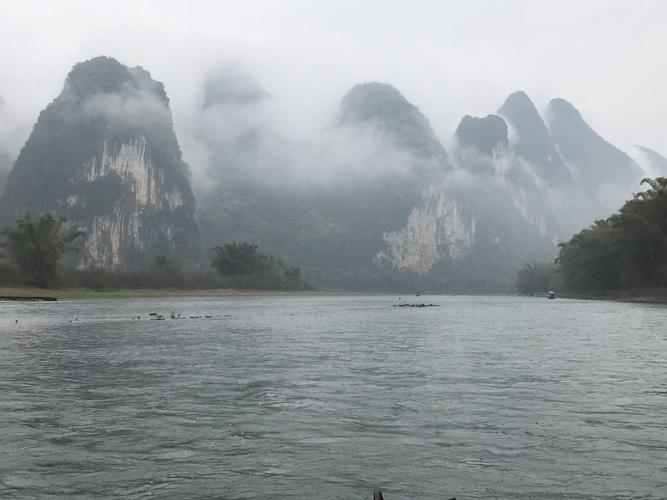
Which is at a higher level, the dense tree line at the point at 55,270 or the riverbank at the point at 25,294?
the dense tree line at the point at 55,270

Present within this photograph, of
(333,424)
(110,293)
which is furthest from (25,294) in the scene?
(333,424)

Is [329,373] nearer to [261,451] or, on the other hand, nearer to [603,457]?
[261,451]

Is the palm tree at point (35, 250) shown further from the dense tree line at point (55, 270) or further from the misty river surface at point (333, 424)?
the misty river surface at point (333, 424)

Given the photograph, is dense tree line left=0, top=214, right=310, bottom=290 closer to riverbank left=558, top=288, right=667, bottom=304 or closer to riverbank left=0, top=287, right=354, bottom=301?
riverbank left=0, top=287, right=354, bottom=301

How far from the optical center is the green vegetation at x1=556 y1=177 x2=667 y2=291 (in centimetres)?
9931

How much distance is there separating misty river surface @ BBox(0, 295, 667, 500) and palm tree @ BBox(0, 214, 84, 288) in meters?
95.2

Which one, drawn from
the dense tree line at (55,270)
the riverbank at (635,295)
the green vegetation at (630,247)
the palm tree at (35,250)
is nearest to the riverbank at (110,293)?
the dense tree line at (55,270)

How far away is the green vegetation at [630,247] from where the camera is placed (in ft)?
326

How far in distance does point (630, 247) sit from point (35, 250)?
3736 inches

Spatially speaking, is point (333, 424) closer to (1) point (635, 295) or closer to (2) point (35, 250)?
Answer: (1) point (635, 295)

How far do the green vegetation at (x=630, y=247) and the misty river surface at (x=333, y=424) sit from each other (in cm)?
7950

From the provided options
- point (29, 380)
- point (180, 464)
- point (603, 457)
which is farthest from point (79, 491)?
point (29, 380)

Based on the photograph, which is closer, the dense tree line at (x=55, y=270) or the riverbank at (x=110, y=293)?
the riverbank at (x=110, y=293)

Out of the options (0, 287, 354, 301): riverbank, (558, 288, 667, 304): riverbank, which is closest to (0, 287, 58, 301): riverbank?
(0, 287, 354, 301): riverbank
